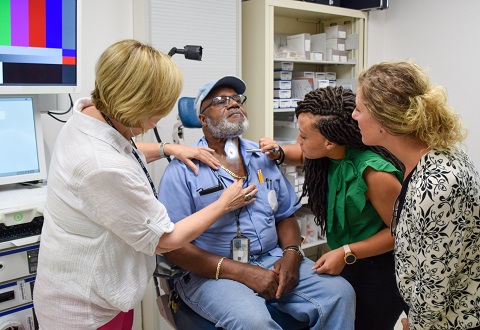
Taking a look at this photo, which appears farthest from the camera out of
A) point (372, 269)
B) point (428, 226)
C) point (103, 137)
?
point (372, 269)

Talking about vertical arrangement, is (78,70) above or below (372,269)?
above

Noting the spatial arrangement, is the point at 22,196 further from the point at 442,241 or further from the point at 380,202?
the point at 442,241

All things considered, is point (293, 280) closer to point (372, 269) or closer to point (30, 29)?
point (372, 269)

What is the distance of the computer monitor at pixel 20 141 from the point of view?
6.85 ft

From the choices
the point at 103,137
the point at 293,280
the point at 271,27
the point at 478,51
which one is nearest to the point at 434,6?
the point at 478,51

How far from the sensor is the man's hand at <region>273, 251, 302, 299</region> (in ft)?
5.77

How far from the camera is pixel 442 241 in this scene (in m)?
1.22

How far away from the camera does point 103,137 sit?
4.40 ft

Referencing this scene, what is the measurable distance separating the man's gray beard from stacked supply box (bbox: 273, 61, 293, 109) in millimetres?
1011

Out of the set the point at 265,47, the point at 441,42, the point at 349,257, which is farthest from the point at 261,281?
the point at 441,42

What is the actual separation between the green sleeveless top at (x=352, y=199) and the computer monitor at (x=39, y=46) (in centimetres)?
132

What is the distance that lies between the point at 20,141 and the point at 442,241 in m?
1.82

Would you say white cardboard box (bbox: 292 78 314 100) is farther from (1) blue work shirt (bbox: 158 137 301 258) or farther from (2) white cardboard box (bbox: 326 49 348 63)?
(1) blue work shirt (bbox: 158 137 301 258)

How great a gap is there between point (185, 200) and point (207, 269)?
29cm
